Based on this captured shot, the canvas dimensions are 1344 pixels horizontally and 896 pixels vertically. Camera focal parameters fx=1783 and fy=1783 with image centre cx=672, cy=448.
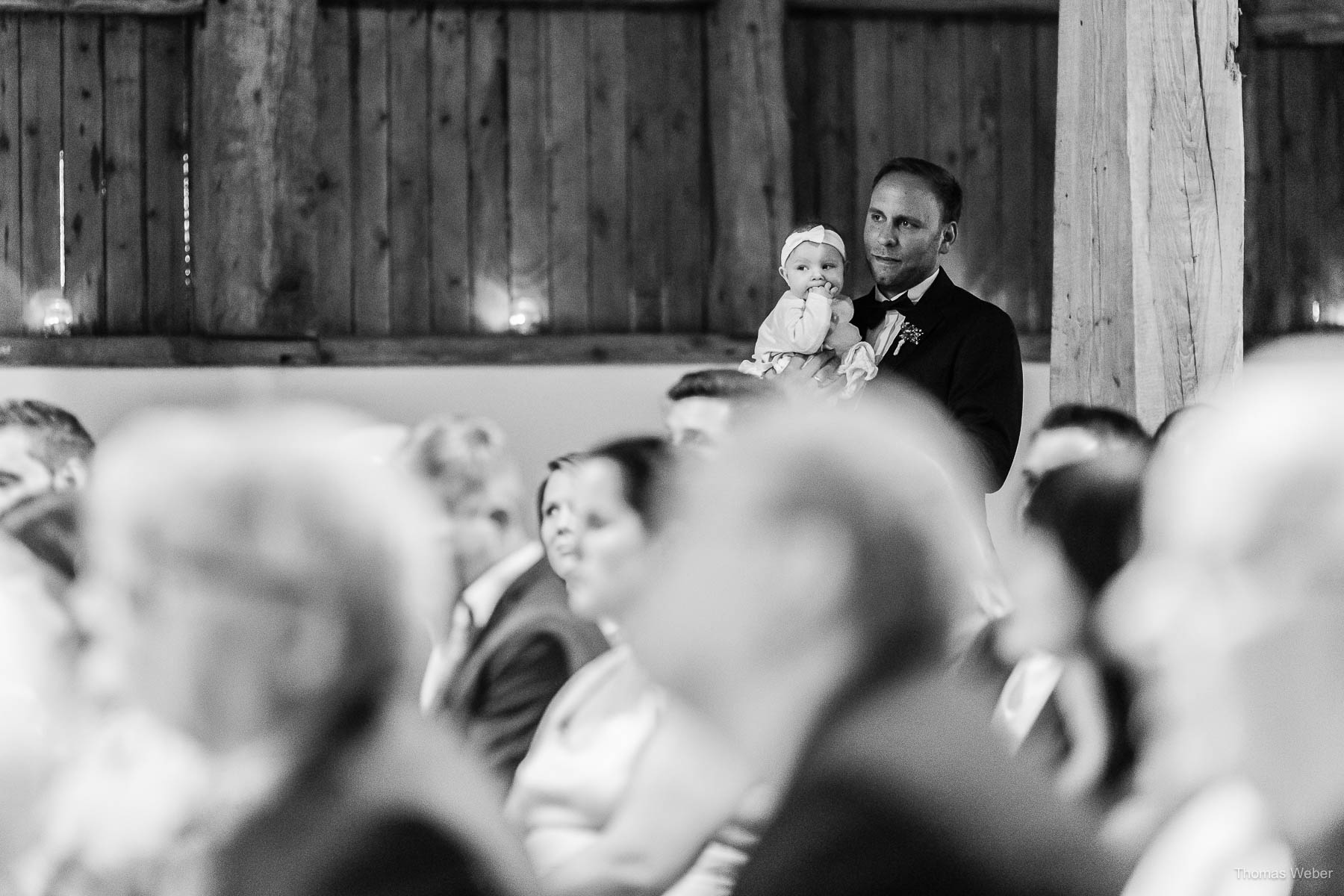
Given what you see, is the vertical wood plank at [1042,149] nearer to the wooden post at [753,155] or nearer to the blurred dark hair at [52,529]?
the wooden post at [753,155]

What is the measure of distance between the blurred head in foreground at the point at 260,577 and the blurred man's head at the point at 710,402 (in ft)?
3.02

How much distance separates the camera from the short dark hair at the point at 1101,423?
6.80ft

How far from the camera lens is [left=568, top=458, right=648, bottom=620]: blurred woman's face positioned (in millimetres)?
1891

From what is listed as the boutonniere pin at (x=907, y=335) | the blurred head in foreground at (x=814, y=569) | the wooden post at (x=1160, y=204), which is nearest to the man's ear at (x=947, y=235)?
the boutonniere pin at (x=907, y=335)

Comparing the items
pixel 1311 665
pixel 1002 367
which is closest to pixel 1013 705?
pixel 1311 665

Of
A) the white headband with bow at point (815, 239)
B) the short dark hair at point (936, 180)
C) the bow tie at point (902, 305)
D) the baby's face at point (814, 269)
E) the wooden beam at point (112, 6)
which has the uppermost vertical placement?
the wooden beam at point (112, 6)

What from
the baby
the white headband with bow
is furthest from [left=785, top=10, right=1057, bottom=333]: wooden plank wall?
the baby

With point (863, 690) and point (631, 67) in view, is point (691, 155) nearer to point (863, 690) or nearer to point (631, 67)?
point (631, 67)

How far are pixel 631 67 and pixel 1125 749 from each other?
17.8 feet

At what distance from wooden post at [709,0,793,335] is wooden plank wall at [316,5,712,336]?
0.22m

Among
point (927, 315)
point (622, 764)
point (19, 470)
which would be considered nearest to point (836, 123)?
point (927, 315)

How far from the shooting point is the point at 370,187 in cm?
669

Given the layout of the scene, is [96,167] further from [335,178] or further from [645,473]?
[645,473]

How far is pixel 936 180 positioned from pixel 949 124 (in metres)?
4.28
